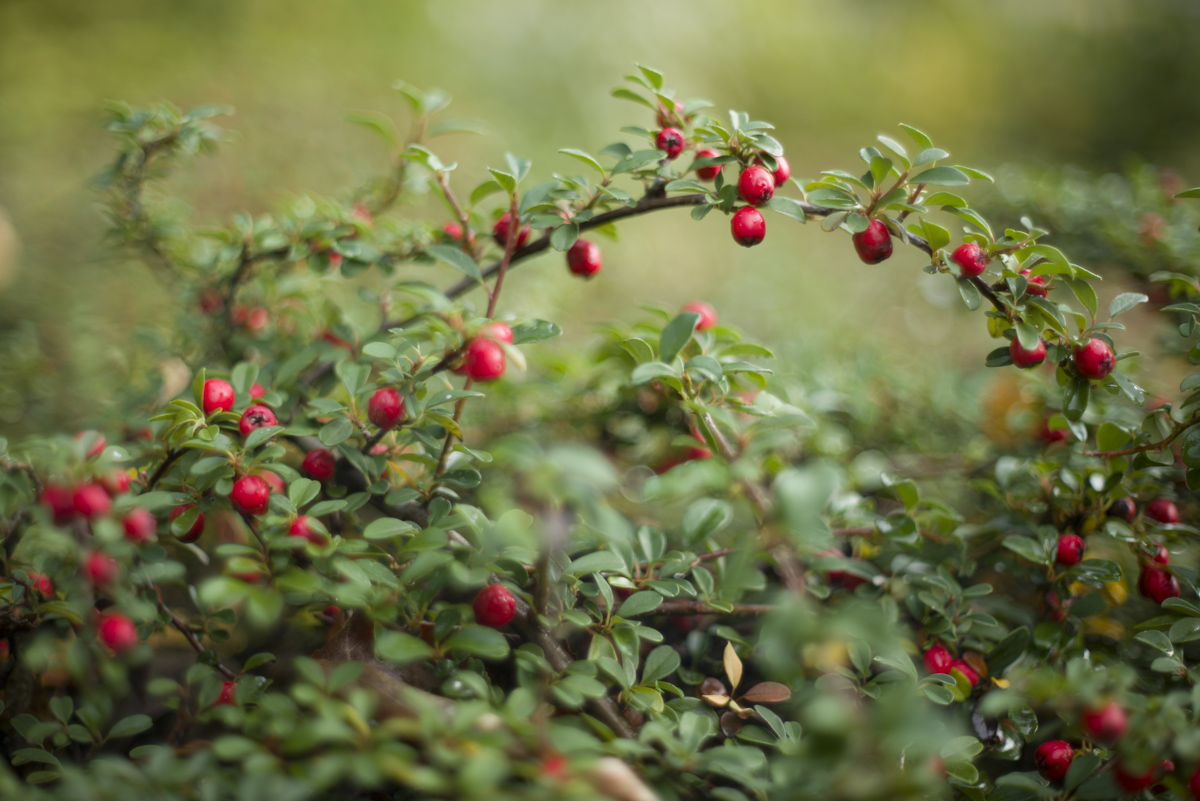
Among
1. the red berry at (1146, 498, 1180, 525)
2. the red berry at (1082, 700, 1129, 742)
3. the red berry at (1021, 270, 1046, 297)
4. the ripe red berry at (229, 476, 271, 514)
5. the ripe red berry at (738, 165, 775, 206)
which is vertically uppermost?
the ripe red berry at (738, 165, 775, 206)

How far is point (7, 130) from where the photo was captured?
2852 millimetres

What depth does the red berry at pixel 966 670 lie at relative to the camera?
93cm

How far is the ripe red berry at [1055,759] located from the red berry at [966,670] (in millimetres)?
107

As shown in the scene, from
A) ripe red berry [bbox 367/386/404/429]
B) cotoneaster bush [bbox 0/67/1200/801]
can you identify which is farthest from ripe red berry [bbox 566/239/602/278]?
ripe red berry [bbox 367/386/404/429]

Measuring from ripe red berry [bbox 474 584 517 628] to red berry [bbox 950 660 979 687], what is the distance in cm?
64

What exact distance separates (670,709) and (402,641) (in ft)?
1.14

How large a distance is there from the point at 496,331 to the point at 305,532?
0.34 meters

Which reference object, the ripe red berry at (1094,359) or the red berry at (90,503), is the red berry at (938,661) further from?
the red berry at (90,503)

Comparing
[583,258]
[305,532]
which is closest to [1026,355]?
[583,258]

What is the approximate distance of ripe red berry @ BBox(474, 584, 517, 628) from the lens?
81cm

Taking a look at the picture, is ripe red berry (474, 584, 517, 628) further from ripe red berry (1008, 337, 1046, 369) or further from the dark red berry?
ripe red berry (1008, 337, 1046, 369)

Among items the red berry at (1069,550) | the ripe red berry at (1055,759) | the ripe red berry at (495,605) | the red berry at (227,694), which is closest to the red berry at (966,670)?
the ripe red berry at (1055,759)

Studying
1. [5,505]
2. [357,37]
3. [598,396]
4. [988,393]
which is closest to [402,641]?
[5,505]

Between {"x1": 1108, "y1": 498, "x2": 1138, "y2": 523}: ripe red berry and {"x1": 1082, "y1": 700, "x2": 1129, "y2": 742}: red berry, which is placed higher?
{"x1": 1082, "y1": 700, "x2": 1129, "y2": 742}: red berry
